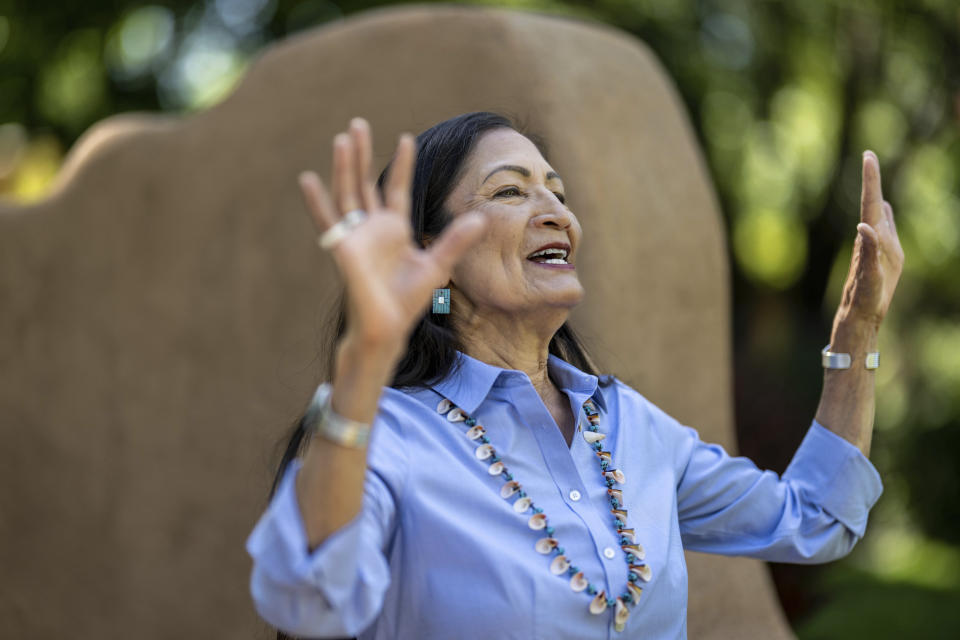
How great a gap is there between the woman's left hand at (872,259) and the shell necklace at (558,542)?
72 centimetres

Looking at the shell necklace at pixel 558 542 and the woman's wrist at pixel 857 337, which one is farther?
the woman's wrist at pixel 857 337

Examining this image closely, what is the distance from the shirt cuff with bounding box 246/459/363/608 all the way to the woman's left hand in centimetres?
132

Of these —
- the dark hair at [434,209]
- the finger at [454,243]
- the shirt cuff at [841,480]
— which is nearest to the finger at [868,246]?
the shirt cuff at [841,480]

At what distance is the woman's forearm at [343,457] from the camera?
145 cm

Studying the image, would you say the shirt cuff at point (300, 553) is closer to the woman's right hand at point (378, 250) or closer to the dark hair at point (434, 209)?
the woman's right hand at point (378, 250)

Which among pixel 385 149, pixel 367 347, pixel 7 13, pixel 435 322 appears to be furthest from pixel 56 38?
pixel 367 347

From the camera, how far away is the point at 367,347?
1437 mm

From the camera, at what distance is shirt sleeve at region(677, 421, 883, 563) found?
2264mm

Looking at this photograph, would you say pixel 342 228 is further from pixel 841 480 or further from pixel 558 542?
pixel 841 480

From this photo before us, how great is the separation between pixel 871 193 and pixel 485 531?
114 cm

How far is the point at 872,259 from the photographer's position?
224 centimetres

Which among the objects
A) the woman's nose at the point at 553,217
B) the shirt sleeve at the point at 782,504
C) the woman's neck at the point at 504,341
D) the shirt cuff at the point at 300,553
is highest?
the woman's nose at the point at 553,217

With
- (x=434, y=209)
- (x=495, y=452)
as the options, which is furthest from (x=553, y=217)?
(x=495, y=452)

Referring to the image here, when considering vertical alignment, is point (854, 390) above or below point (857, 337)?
below
